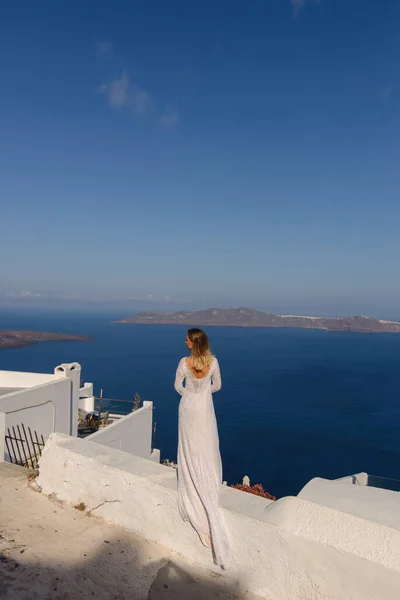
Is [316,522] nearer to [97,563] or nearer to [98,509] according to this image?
[97,563]

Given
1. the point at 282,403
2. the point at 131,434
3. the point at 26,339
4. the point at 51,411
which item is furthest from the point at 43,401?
the point at 26,339

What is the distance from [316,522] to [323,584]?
1.15 ft

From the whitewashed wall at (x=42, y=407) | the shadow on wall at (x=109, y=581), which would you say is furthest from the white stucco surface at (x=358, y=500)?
the whitewashed wall at (x=42, y=407)

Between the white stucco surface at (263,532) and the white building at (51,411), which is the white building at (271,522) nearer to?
the white stucco surface at (263,532)

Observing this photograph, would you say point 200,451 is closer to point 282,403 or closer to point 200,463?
point 200,463

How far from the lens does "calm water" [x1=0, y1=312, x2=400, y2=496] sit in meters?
38.2

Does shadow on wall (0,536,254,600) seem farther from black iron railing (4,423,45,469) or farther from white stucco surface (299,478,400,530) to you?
black iron railing (4,423,45,469)

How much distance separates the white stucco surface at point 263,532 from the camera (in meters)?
2.47

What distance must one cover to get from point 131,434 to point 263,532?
11.3m

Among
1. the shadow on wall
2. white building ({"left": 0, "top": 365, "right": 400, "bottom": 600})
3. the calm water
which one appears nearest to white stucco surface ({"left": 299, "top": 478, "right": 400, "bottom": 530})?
white building ({"left": 0, "top": 365, "right": 400, "bottom": 600})

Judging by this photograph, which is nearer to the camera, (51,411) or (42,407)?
(42,407)

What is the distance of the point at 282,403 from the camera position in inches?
2338

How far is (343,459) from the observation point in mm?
39781

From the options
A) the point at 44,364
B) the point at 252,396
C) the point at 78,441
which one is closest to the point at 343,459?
the point at 252,396
